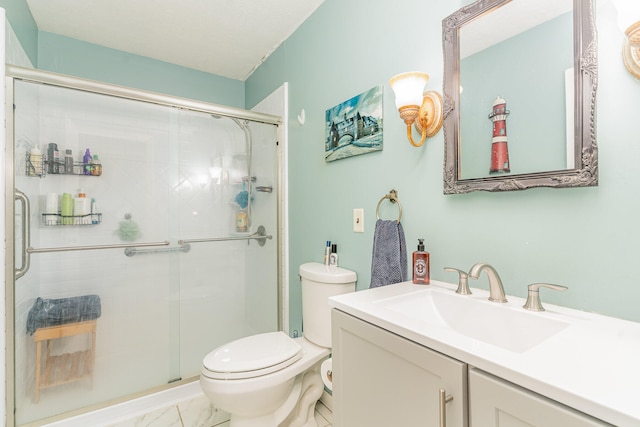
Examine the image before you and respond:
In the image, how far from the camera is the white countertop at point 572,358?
0.45 m

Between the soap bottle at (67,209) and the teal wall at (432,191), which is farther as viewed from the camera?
the soap bottle at (67,209)

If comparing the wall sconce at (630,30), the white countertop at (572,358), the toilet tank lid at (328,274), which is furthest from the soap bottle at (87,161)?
the wall sconce at (630,30)

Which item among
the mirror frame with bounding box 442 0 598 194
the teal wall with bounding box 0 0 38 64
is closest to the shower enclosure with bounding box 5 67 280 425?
the teal wall with bounding box 0 0 38 64

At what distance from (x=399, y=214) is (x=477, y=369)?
0.77 metres

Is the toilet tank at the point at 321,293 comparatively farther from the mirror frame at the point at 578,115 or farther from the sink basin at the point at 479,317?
the mirror frame at the point at 578,115

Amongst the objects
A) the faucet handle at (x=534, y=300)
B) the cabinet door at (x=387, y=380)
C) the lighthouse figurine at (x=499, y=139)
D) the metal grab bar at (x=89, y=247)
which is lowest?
the cabinet door at (x=387, y=380)

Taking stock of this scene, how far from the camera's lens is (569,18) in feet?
2.68

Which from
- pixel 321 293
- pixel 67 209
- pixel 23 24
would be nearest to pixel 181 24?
pixel 23 24

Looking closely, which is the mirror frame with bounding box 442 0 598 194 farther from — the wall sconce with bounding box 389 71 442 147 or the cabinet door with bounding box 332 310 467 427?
the cabinet door with bounding box 332 310 467 427

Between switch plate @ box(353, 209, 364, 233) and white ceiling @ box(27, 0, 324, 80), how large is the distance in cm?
132

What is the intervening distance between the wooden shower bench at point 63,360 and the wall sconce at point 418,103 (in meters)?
2.05

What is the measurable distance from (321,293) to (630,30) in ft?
4.58

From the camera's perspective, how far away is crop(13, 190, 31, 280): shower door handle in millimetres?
1478

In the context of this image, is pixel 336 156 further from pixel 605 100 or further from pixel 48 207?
pixel 48 207
